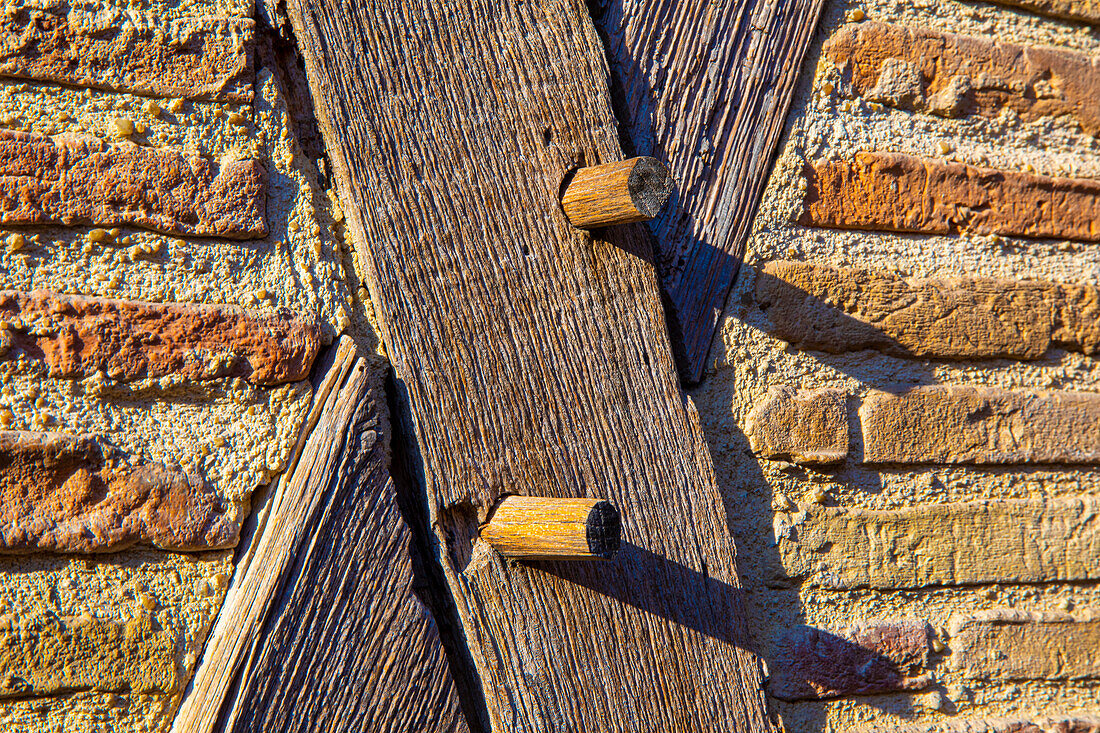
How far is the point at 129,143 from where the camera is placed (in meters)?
0.80

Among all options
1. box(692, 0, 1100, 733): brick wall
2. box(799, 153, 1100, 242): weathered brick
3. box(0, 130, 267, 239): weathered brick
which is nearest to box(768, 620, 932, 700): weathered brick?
box(692, 0, 1100, 733): brick wall

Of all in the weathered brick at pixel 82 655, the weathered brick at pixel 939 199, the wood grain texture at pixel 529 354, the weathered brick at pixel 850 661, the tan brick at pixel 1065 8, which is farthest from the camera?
the tan brick at pixel 1065 8

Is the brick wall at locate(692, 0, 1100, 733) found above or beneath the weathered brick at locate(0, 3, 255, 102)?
beneath

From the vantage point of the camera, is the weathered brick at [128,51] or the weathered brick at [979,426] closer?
the weathered brick at [128,51]

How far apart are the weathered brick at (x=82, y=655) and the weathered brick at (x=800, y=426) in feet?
2.29

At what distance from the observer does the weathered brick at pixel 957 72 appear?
3.67ft

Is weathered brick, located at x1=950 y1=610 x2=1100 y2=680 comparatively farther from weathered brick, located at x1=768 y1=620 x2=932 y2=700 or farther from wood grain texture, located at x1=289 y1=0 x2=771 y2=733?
wood grain texture, located at x1=289 y1=0 x2=771 y2=733

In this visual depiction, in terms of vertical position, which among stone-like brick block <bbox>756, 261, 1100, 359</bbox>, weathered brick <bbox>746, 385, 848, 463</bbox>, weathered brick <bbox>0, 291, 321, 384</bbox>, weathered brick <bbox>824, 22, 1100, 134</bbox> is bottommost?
weathered brick <bbox>746, 385, 848, 463</bbox>

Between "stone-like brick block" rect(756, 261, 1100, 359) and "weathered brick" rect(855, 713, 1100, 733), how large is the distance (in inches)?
18.9

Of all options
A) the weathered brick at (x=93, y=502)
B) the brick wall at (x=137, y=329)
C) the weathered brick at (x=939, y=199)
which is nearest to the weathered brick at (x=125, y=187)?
the brick wall at (x=137, y=329)

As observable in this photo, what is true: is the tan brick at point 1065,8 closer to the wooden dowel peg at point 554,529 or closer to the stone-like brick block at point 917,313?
the stone-like brick block at point 917,313

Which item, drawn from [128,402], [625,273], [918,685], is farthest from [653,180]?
[918,685]

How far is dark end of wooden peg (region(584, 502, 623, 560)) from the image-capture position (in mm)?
739

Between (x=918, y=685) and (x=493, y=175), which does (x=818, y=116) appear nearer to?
(x=493, y=175)
